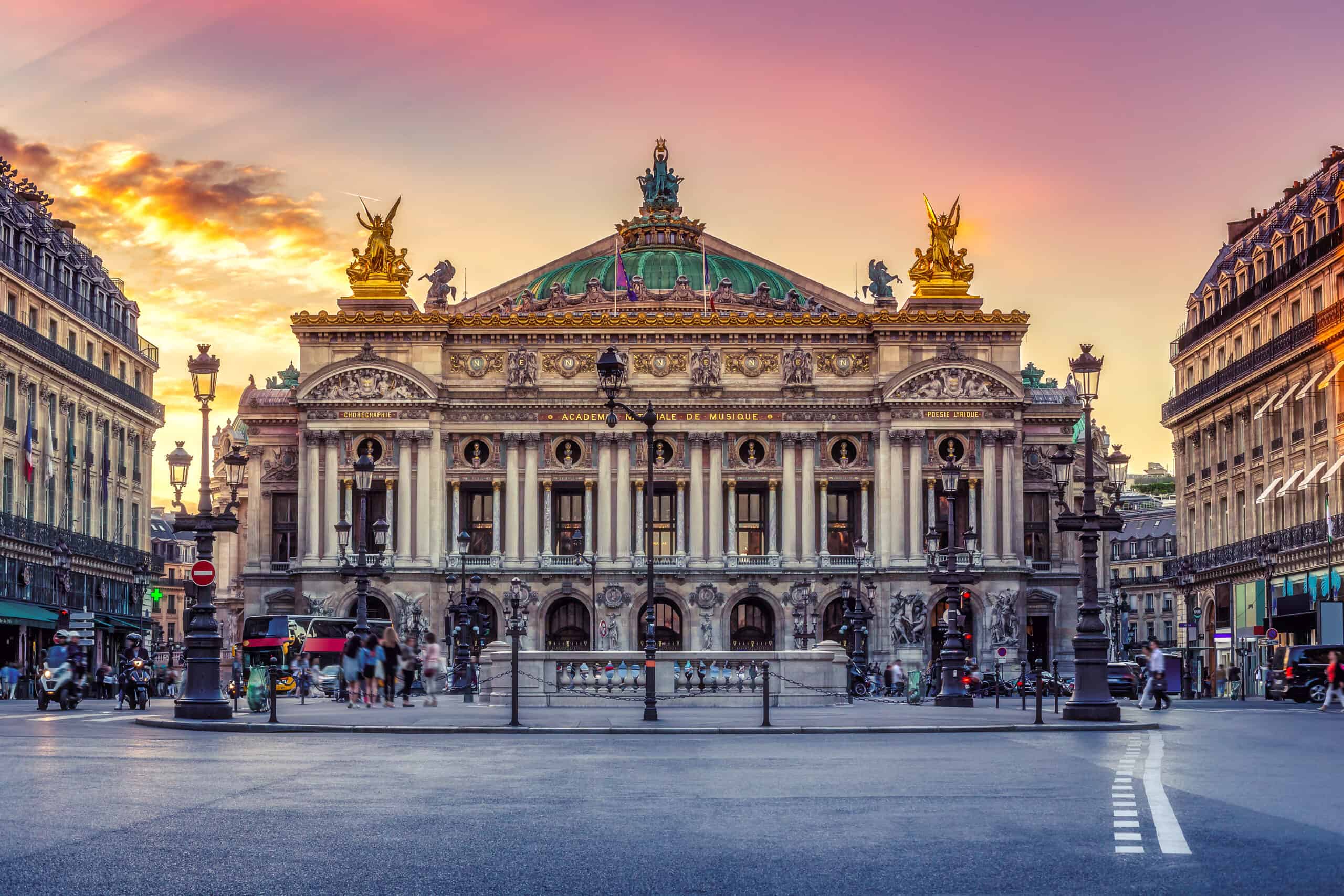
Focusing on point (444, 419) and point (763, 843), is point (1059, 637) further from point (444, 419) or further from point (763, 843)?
point (763, 843)

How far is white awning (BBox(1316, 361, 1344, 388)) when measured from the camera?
221 ft

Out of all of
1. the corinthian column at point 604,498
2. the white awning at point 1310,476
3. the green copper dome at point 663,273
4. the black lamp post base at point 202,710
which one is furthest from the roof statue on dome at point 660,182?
the black lamp post base at point 202,710

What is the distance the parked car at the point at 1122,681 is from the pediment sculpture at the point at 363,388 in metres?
40.7

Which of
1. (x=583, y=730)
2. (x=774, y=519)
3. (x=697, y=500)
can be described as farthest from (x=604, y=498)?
(x=583, y=730)

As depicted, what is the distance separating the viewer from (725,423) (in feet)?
315

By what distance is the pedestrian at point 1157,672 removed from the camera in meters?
49.7

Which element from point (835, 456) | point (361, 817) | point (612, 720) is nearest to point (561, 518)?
point (835, 456)

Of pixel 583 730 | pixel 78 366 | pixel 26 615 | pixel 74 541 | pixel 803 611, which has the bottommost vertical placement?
pixel 583 730

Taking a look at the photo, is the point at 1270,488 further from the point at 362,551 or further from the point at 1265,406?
the point at 362,551

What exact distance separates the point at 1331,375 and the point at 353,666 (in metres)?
40.1

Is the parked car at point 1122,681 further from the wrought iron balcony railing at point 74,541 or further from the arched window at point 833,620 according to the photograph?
the wrought iron balcony railing at point 74,541

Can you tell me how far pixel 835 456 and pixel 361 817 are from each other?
80.5 m

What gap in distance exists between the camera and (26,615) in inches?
2904

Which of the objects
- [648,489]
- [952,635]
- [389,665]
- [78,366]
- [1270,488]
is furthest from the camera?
[78,366]
